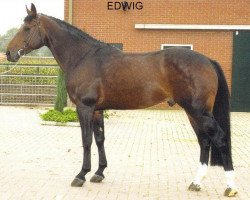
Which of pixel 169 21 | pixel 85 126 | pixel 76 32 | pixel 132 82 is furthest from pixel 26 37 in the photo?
pixel 169 21

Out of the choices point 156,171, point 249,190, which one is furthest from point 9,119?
point 249,190

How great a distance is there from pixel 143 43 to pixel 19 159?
39.4 feet

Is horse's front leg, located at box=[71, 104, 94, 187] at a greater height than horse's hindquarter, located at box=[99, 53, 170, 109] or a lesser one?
lesser

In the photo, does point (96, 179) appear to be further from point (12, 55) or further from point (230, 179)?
point (12, 55)

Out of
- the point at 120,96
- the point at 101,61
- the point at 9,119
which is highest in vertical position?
the point at 101,61

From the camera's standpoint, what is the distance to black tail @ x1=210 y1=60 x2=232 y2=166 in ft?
23.3

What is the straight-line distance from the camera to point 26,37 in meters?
7.62

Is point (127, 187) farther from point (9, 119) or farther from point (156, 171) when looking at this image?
point (9, 119)

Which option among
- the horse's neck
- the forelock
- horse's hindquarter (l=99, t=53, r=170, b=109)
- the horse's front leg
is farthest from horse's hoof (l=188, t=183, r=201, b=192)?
the forelock

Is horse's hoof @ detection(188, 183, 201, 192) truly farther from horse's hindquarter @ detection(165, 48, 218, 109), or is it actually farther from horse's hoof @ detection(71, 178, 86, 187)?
horse's hoof @ detection(71, 178, 86, 187)

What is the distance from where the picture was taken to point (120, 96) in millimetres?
7223

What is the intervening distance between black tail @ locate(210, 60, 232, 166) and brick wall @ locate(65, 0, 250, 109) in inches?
531

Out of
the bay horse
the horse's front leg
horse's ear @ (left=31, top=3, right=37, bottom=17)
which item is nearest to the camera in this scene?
the bay horse

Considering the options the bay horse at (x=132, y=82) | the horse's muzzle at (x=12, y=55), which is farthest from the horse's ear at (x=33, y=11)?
the horse's muzzle at (x=12, y=55)
